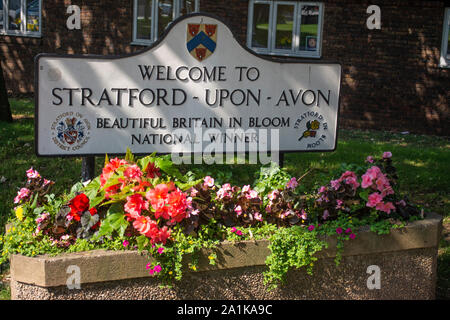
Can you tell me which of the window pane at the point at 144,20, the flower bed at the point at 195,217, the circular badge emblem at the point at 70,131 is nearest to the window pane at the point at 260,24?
the window pane at the point at 144,20

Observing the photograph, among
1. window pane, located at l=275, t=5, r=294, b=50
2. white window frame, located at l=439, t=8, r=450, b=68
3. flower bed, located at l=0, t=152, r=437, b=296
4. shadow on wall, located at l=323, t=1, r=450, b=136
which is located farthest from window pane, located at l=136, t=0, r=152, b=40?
flower bed, located at l=0, t=152, r=437, b=296

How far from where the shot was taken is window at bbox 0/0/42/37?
13773 millimetres

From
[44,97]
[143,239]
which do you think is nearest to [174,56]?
[44,97]

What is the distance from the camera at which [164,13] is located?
1286 centimetres

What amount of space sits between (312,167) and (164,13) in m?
6.83

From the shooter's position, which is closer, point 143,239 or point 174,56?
point 143,239

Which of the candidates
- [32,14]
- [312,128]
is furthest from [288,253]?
[32,14]

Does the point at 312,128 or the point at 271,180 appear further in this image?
the point at 312,128

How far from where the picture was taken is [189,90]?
13.8 ft

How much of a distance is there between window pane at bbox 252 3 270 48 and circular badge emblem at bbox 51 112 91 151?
28.7ft

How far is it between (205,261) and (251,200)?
2.02 ft

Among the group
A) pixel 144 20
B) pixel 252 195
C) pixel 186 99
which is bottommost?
pixel 252 195

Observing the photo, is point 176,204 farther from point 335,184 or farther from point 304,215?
point 335,184

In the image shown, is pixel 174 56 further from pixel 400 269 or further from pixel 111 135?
pixel 400 269
